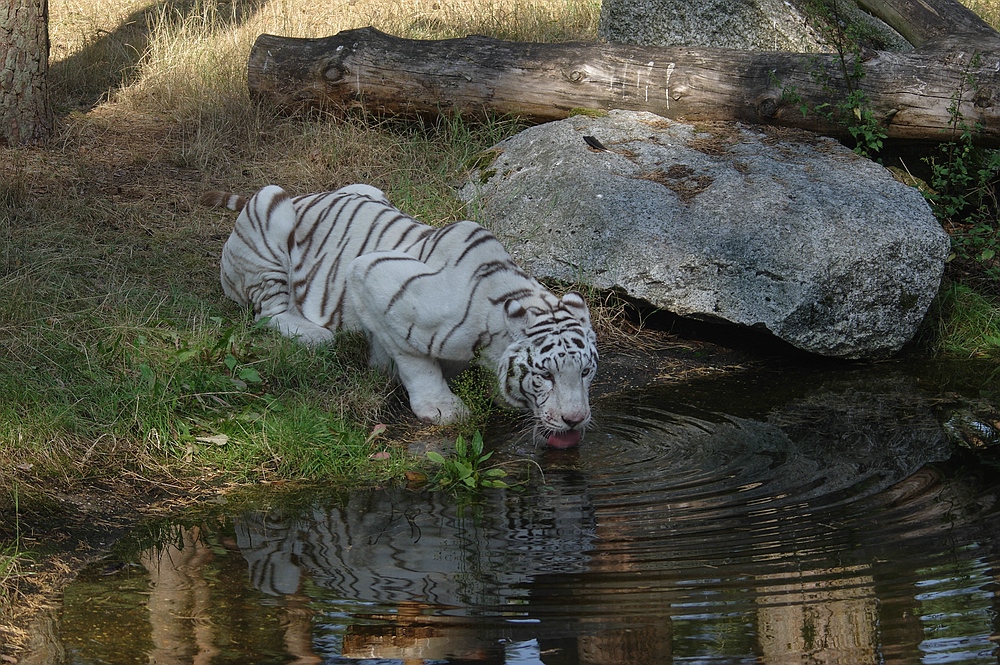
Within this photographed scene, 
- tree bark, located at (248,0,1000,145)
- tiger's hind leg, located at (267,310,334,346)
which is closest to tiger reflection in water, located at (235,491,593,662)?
tiger's hind leg, located at (267,310,334,346)

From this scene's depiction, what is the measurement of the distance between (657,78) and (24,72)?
4177mm

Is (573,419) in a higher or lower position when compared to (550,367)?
lower

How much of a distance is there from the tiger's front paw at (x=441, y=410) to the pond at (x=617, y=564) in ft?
0.96

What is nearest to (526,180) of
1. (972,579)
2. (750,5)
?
(750,5)

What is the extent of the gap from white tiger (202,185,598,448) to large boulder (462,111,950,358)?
1073 mm

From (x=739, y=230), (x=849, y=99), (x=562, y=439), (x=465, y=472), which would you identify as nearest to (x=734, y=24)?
(x=849, y=99)

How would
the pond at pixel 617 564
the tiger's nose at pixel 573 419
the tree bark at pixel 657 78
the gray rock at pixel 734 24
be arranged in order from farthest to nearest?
the gray rock at pixel 734 24 → the tree bark at pixel 657 78 → the tiger's nose at pixel 573 419 → the pond at pixel 617 564

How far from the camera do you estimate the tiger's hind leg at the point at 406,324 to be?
4609 millimetres

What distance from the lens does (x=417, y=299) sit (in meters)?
4.59

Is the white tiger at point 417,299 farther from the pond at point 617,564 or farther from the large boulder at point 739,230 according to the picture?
the large boulder at point 739,230

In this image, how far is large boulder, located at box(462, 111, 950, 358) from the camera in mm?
5402

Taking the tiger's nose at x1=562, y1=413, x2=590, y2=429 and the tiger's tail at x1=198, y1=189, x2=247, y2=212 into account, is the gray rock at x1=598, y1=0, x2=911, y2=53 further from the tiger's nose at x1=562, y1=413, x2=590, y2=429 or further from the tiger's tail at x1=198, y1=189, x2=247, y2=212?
the tiger's nose at x1=562, y1=413, x2=590, y2=429

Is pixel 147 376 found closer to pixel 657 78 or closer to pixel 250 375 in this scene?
pixel 250 375

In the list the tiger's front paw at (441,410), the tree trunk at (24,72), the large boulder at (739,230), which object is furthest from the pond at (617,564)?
the tree trunk at (24,72)
